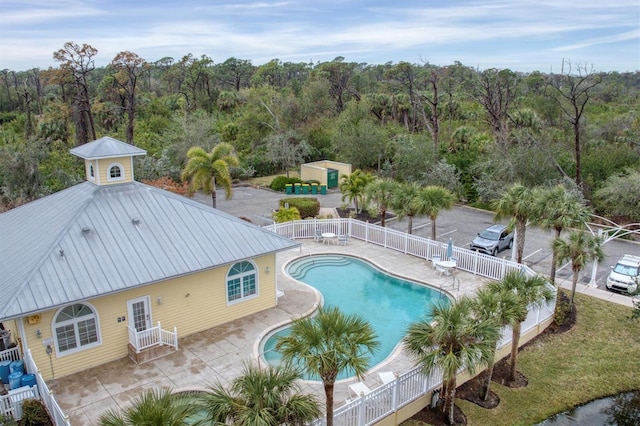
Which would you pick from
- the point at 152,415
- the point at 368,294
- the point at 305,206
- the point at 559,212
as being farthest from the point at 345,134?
the point at 152,415

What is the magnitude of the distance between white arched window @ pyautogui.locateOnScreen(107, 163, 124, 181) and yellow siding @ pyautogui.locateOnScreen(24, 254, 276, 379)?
14.6 ft

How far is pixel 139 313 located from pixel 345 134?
27.9 m

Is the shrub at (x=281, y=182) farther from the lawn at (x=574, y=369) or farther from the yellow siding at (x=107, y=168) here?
the lawn at (x=574, y=369)

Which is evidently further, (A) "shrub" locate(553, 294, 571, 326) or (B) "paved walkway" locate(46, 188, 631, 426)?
(A) "shrub" locate(553, 294, 571, 326)

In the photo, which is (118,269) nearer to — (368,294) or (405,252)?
(368,294)

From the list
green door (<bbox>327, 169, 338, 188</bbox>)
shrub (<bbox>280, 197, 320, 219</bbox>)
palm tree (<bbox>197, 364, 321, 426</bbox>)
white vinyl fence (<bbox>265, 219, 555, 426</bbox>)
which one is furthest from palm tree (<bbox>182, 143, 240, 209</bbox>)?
palm tree (<bbox>197, 364, 321, 426</bbox>)

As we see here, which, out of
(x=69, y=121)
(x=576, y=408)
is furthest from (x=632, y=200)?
(x=69, y=121)

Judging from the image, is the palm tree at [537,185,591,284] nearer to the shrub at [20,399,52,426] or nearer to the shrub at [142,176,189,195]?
the shrub at [20,399,52,426]

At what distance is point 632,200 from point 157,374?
84.7 feet

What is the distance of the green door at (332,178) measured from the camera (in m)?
37.5

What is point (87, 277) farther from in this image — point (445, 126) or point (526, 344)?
point (445, 126)

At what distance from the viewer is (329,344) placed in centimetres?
849

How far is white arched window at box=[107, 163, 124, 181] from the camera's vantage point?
635 inches

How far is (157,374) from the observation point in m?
13.1
